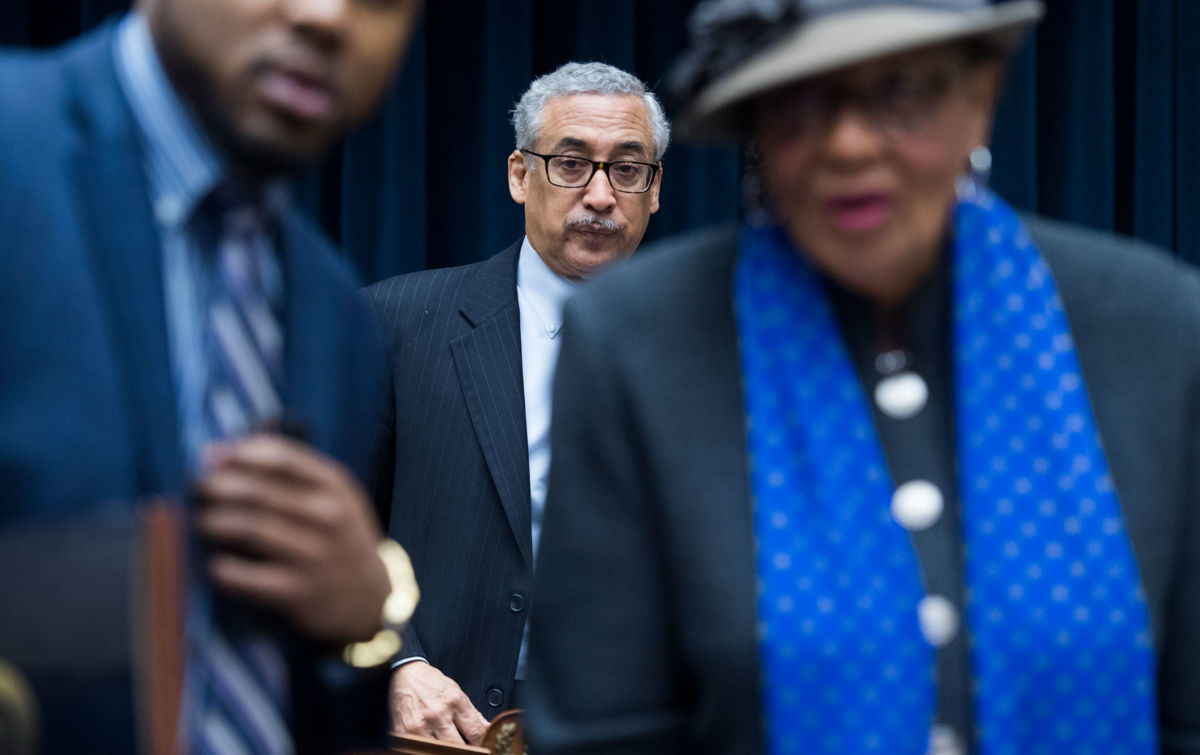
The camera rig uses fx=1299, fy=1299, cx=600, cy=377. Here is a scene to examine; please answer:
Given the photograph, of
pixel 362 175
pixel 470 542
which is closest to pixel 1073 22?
pixel 362 175

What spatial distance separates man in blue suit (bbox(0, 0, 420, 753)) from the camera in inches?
30.8

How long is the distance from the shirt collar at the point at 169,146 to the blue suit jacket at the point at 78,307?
0.04ft

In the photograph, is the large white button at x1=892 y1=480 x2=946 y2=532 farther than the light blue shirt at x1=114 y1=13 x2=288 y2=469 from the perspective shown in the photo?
Yes

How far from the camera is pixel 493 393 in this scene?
213 cm

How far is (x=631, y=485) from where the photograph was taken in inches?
39.1

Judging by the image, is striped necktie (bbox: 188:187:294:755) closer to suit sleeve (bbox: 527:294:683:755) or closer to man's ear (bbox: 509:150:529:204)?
suit sleeve (bbox: 527:294:683:755)

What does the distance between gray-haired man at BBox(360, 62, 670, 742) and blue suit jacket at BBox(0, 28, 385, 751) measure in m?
1.07

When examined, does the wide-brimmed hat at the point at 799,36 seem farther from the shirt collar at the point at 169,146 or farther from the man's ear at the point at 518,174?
the man's ear at the point at 518,174

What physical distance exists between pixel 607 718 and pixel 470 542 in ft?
3.60

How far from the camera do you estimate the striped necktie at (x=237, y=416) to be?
0.84 metres

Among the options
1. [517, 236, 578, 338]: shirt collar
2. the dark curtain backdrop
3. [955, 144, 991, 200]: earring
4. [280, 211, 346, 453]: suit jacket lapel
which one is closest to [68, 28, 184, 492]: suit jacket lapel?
[280, 211, 346, 453]: suit jacket lapel

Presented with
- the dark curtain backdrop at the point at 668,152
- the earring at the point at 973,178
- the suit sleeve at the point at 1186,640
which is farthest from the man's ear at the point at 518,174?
the suit sleeve at the point at 1186,640

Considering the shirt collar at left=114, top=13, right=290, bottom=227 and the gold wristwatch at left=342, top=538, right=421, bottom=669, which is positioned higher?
the shirt collar at left=114, top=13, right=290, bottom=227

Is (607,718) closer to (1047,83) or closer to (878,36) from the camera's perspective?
(878,36)
